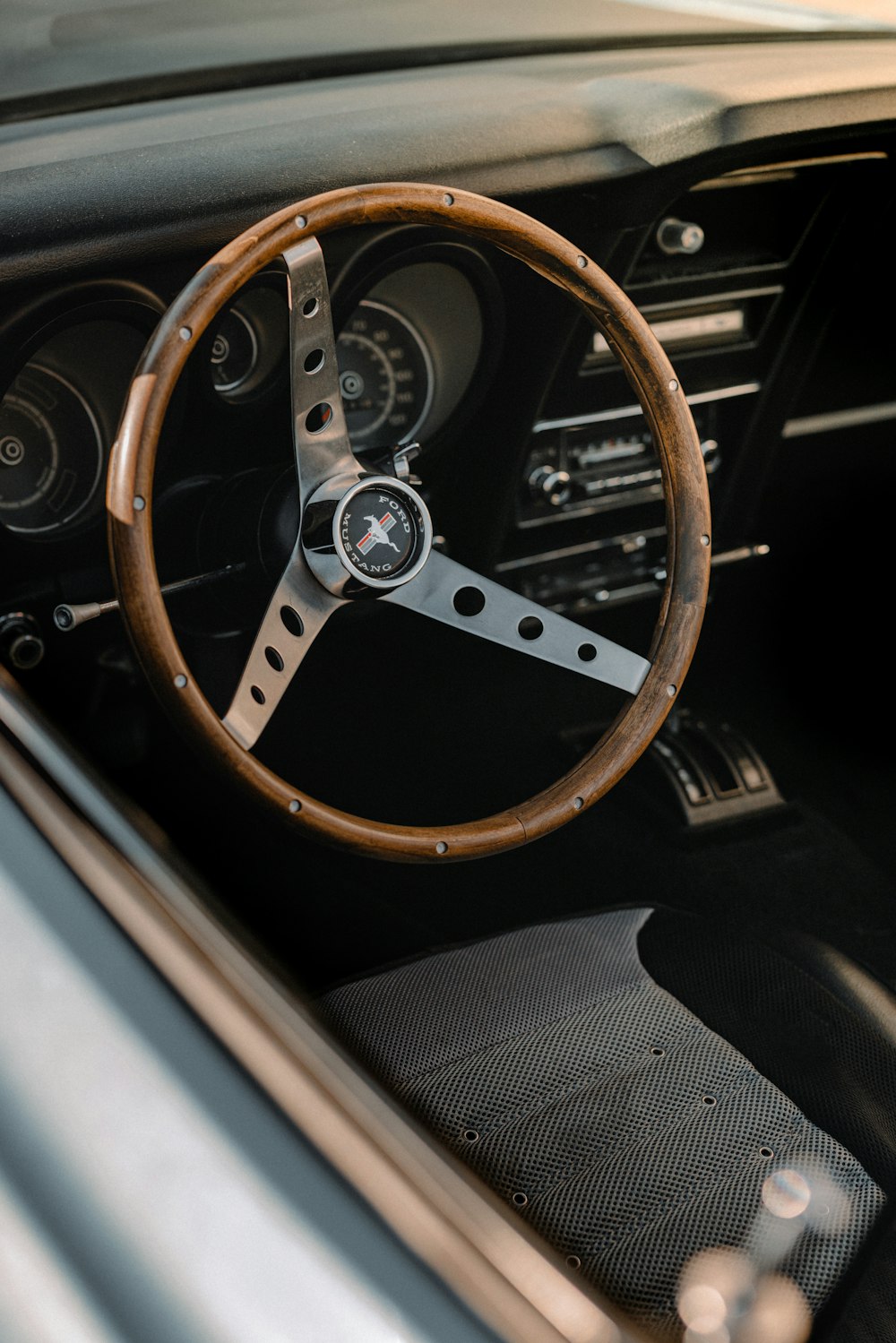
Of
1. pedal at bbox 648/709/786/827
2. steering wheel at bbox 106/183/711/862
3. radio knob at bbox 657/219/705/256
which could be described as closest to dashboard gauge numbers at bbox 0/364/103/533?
steering wheel at bbox 106/183/711/862

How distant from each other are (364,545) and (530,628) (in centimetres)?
22

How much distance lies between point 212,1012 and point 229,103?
140cm

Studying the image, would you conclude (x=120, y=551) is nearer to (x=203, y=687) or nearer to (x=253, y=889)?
(x=203, y=687)

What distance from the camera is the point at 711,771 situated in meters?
2.19

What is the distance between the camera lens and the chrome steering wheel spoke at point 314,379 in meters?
1.18

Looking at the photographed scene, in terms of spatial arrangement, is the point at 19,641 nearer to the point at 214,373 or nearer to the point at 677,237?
the point at 214,373

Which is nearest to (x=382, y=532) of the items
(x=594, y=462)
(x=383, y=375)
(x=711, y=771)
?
(x=383, y=375)

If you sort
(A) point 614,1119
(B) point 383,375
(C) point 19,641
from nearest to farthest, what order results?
(A) point 614,1119 < (C) point 19,641 < (B) point 383,375

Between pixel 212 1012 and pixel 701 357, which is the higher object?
pixel 701 357

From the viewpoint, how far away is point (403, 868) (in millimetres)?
1931

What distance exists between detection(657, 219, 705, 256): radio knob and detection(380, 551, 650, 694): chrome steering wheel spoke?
2.61 feet

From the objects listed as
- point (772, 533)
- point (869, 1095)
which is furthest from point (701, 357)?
point (869, 1095)

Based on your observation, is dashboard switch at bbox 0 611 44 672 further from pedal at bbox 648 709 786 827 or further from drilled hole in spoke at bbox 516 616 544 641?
pedal at bbox 648 709 786 827

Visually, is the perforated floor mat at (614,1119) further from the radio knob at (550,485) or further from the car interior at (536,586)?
the radio knob at (550,485)
